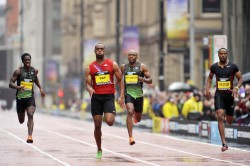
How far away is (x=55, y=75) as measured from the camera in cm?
11044

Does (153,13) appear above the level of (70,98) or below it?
above

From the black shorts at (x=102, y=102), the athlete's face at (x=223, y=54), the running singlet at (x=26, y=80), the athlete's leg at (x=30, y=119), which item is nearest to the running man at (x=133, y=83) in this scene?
the athlete's face at (x=223, y=54)

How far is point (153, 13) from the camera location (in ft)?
230

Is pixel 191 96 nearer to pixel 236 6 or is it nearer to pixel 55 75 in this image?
pixel 236 6

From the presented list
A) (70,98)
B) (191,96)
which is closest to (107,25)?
(70,98)

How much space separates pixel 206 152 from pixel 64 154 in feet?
12.1

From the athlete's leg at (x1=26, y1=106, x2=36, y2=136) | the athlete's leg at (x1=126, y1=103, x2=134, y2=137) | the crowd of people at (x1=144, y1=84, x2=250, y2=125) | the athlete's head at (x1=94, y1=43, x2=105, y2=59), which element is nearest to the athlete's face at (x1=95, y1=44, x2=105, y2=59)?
the athlete's head at (x1=94, y1=43, x2=105, y2=59)

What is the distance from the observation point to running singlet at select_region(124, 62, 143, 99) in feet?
78.1

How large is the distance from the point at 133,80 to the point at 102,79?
3313mm

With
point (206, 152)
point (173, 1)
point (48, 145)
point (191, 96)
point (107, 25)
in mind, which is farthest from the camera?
point (107, 25)

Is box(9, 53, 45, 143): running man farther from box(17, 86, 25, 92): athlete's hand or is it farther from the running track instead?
the running track

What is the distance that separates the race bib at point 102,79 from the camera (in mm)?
20594

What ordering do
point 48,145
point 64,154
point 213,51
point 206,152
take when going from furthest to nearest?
point 213,51 < point 48,145 < point 206,152 < point 64,154

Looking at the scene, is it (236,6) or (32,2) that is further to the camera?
(32,2)
